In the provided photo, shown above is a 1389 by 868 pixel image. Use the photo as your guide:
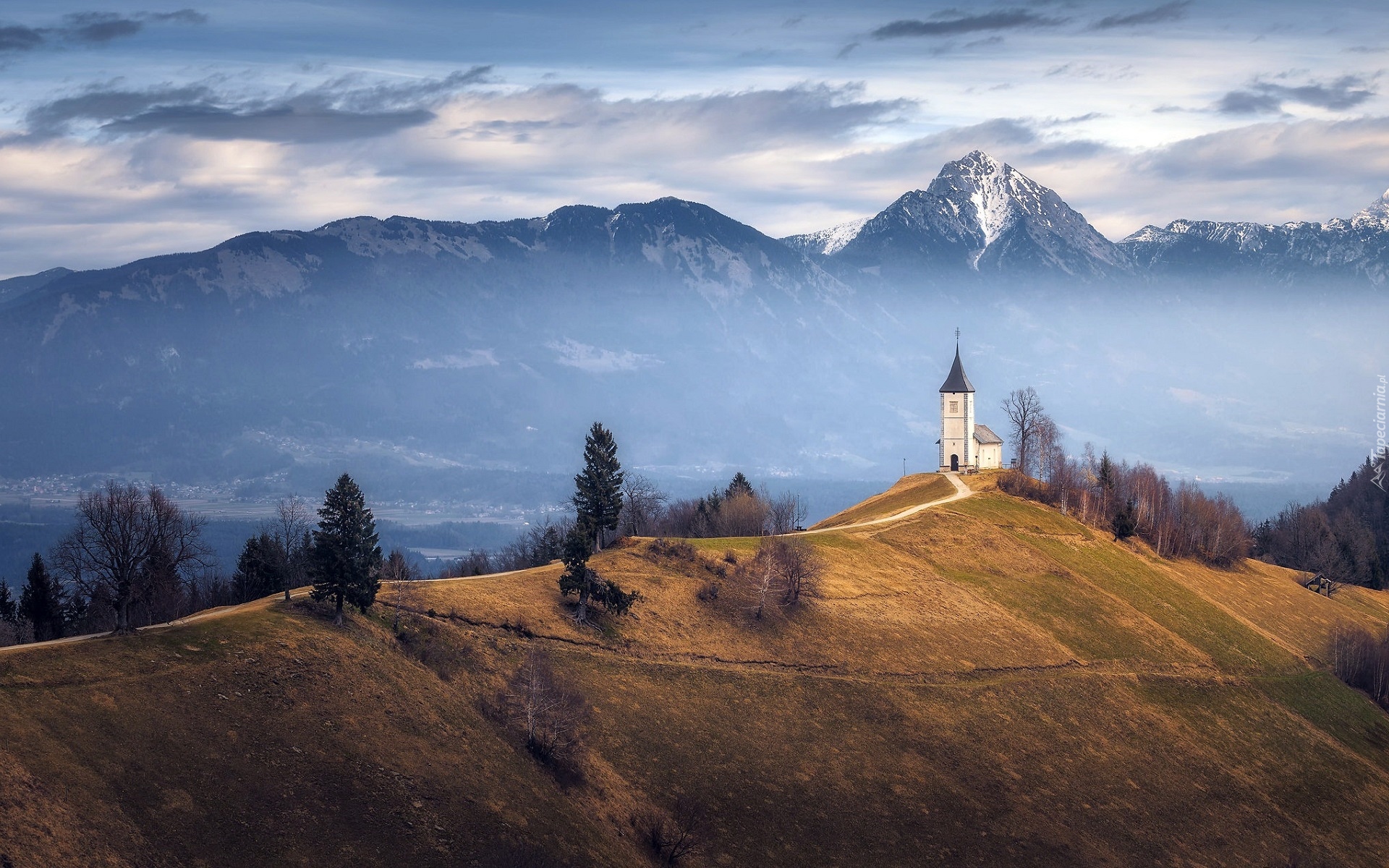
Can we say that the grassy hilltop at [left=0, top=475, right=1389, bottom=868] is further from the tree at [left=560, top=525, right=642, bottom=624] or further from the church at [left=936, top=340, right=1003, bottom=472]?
the church at [left=936, top=340, right=1003, bottom=472]

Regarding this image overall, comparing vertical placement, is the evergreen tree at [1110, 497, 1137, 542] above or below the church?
below

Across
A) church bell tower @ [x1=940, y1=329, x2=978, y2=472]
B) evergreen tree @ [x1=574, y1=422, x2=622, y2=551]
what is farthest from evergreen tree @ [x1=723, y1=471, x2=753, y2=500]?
evergreen tree @ [x1=574, y1=422, x2=622, y2=551]

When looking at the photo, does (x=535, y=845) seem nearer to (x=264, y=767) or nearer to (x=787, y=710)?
(x=264, y=767)

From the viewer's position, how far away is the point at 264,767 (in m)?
59.4

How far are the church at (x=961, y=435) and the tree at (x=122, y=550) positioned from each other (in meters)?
103

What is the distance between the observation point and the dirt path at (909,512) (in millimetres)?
126475

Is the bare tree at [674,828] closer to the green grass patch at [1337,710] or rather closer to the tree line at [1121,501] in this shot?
the green grass patch at [1337,710]

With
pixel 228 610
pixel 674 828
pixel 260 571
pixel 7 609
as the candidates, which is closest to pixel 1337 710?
pixel 674 828

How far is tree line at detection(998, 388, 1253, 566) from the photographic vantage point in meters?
145

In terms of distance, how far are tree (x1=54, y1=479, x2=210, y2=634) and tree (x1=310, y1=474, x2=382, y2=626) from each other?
6.93 meters

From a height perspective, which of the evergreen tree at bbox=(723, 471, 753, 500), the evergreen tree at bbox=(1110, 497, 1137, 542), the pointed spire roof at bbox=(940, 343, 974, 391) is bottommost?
the evergreen tree at bbox=(1110, 497, 1137, 542)

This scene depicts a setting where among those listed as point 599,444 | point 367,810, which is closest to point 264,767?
point 367,810

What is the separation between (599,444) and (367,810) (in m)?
44.3

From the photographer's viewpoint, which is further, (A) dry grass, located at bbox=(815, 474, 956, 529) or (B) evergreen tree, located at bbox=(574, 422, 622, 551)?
(A) dry grass, located at bbox=(815, 474, 956, 529)
